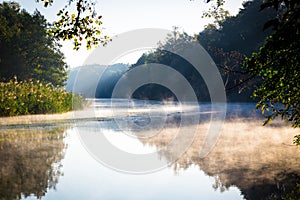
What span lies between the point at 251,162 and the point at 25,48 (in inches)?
→ 1337

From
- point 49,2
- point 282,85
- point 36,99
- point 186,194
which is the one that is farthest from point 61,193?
point 36,99

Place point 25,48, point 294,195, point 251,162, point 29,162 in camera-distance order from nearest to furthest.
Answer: point 294,195 < point 251,162 < point 29,162 < point 25,48

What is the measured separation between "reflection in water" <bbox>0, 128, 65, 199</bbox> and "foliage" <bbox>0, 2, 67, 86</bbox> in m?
24.4

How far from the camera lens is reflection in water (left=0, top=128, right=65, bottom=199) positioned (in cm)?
531

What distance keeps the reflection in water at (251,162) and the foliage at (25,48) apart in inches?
1123

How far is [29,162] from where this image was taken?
7223mm

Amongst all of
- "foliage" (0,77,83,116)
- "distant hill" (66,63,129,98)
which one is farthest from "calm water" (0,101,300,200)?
"distant hill" (66,63,129,98)

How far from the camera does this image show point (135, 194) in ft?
16.9

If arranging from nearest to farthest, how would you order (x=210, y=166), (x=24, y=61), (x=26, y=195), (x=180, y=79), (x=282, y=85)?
(x=282, y=85) < (x=26, y=195) < (x=210, y=166) < (x=24, y=61) < (x=180, y=79)

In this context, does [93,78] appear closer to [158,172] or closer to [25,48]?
[25,48]

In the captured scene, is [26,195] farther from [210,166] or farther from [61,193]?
[210,166]

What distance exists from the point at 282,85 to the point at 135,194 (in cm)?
293

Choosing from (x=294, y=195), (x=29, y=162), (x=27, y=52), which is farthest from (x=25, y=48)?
(x=294, y=195)

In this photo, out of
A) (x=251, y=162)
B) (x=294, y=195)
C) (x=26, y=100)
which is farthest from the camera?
(x=26, y=100)
